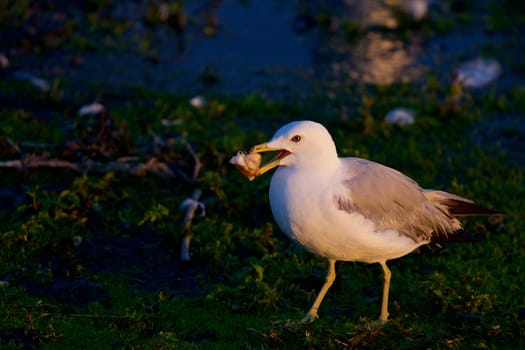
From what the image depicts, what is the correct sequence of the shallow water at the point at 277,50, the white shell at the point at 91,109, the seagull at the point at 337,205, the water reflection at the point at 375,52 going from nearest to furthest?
the seagull at the point at 337,205, the white shell at the point at 91,109, the shallow water at the point at 277,50, the water reflection at the point at 375,52

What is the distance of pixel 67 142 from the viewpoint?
24.5ft

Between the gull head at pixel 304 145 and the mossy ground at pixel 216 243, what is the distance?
101 centimetres

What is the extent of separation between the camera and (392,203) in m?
5.50

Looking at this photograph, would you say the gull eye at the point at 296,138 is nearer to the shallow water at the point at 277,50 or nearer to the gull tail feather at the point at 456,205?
the gull tail feather at the point at 456,205

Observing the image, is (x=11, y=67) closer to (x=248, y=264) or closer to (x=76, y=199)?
(x=76, y=199)

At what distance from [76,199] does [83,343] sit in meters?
1.90

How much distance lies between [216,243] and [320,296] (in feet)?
3.66

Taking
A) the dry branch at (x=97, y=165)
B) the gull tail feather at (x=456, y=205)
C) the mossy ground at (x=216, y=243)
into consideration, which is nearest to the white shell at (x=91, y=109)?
the mossy ground at (x=216, y=243)

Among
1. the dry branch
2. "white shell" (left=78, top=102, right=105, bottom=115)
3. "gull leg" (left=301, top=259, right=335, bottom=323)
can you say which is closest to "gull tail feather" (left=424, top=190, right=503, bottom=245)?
"gull leg" (left=301, top=259, right=335, bottom=323)

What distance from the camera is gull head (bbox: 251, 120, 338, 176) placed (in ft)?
16.9

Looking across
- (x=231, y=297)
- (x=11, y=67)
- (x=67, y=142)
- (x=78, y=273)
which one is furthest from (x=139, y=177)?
(x=11, y=67)

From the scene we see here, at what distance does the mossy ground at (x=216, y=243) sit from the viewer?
520 cm

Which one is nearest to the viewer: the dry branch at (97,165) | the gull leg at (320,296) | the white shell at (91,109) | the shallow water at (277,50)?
the gull leg at (320,296)

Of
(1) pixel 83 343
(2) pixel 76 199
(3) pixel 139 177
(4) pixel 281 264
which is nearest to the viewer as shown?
(1) pixel 83 343
